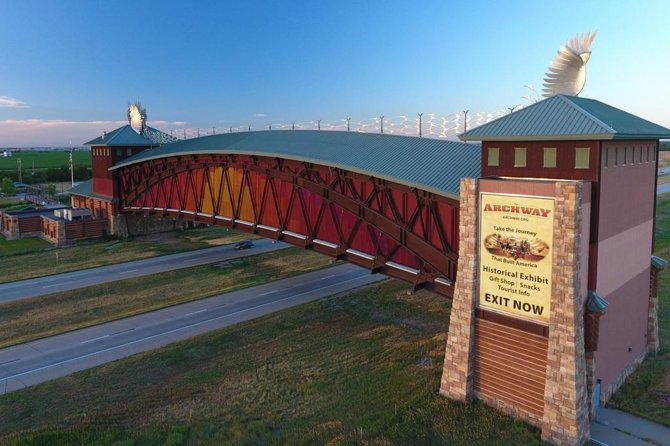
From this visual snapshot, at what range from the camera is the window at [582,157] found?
23.2 m

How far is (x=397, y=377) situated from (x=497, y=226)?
9738 mm

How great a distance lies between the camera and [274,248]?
Result: 6291 cm

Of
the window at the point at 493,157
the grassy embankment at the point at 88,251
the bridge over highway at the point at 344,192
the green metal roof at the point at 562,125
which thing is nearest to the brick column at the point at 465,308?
the window at the point at 493,157

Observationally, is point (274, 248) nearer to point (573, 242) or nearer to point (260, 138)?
point (260, 138)

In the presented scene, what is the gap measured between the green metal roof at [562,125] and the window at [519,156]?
0.62 m

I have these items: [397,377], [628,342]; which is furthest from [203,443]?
[628,342]

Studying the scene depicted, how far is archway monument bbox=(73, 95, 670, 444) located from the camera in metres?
22.6

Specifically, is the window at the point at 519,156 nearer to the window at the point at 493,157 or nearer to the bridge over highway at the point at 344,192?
the window at the point at 493,157

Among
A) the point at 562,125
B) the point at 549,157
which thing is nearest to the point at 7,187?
the point at 549,157

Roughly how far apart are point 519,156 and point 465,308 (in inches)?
303

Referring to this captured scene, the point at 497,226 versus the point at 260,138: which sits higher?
the point at 260,138

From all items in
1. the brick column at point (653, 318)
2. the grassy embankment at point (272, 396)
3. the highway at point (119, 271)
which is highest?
the brick column at point (653, 318)

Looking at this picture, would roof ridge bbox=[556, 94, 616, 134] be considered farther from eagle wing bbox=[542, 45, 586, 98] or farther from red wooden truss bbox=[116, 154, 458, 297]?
red wooden truss bbox=[116, 154, 458, 297]

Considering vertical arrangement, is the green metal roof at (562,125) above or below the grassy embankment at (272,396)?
above
